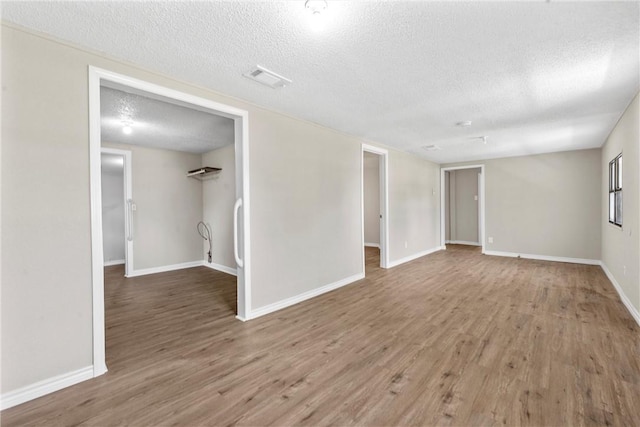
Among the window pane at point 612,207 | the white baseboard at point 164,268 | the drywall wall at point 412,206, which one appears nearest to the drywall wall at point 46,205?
the white baseboard at point 164,268

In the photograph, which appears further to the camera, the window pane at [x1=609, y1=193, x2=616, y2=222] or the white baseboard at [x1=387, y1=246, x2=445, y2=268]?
the white baseboard at [x1=387, y1=246, x2=445, y2=268]

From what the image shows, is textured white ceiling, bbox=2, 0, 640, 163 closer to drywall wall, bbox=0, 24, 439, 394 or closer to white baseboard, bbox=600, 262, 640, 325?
drywall wall, bbox=0, 24, 439, 394

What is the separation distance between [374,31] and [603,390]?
284 cm

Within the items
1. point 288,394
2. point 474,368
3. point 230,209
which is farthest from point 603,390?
point 230,209

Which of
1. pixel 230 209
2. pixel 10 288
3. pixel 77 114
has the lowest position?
pixel 10 288

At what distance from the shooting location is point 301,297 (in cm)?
367

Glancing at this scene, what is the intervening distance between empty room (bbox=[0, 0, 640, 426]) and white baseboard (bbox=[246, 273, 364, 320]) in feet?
0.08

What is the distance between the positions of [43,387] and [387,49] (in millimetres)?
3354

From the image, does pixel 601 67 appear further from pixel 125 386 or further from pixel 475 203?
pixel 475 203

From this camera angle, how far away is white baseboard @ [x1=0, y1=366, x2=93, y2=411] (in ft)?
5.68

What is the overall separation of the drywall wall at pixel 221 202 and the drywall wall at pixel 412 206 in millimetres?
3129

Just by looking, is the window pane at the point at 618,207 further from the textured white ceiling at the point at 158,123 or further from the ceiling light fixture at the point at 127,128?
the ceiling light fixture at the point at 127,128

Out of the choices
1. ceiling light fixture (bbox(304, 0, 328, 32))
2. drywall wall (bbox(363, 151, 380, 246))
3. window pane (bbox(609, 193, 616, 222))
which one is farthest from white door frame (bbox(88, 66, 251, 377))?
drywall wall (bbox(363, 151, 380, 246))

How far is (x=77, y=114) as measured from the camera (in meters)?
2.01
